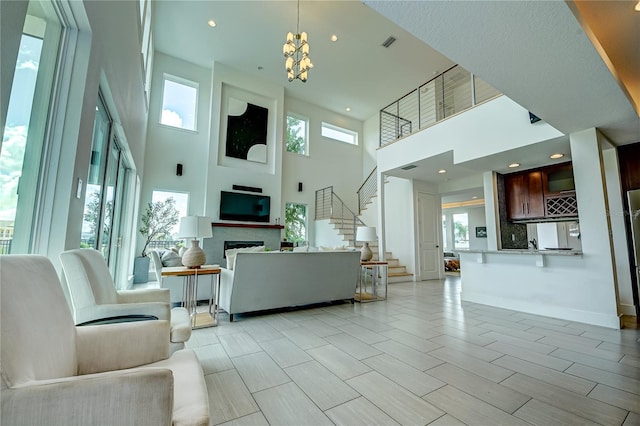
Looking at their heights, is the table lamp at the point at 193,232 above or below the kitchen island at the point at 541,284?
above

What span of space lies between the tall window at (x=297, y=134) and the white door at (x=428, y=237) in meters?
4.22

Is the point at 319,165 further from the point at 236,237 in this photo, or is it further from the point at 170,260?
the point at 170,260

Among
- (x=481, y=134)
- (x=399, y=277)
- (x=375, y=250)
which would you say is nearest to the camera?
(x=481, y=134)

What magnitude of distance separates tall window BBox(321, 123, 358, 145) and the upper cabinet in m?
5.98

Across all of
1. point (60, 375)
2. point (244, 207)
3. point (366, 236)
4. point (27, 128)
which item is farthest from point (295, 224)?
point (60, 375)

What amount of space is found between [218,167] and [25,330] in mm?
7152

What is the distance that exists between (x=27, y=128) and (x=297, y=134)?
8264 millimetres

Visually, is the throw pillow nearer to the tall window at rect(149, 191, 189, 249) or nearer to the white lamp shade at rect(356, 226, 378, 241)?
the tall window at rect(149, 191, 189, 249)

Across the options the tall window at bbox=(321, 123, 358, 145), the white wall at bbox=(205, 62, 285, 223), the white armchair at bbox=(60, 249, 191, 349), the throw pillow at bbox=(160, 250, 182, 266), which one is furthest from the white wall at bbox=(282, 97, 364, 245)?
the white armchair at bbox=(60, 249, 191, 349)

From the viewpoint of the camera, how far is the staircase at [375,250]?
7.08 m

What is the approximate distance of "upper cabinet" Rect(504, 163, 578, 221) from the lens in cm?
482

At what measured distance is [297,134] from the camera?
943 cm

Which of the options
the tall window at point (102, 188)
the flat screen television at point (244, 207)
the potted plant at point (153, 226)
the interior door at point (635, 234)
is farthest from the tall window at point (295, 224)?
the interior door at point (635, 234)

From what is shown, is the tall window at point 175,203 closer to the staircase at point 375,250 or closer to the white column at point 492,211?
the staircase at point 375,250
